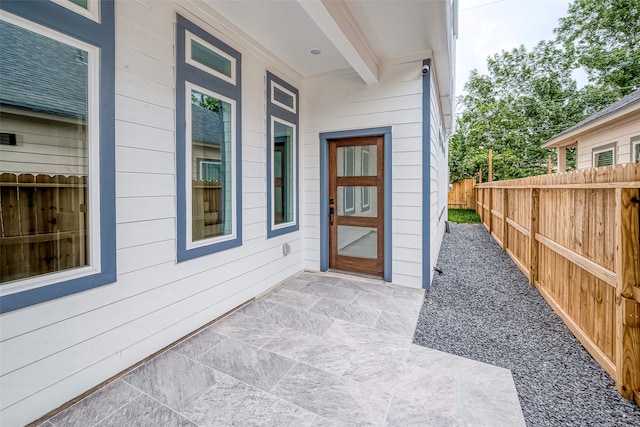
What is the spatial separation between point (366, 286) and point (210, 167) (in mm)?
2482

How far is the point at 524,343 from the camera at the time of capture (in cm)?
238

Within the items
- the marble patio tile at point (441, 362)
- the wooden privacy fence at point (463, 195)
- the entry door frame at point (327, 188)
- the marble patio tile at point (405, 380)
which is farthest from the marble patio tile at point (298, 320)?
the wooden privacy fence at point (463, 195)

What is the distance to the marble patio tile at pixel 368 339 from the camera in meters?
2.29

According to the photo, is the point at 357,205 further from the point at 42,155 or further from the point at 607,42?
the point at 607,42

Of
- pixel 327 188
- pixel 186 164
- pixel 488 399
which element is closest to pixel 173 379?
pixel 186 164

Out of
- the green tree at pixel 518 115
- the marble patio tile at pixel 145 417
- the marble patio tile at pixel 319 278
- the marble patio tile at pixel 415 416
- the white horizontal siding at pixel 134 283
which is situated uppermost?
the green tree at pixel 518 115

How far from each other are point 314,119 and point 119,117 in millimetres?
2746

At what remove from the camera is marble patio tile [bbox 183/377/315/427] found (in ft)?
5.19

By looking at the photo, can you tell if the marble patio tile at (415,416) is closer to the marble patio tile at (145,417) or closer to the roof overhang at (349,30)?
the marble patio tile at (145,417)

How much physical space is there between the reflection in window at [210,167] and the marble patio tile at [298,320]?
1.01m

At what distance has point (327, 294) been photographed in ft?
11.5

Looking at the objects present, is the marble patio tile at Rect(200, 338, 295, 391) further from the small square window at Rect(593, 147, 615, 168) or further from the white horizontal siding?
the small square window at Rect(593, 147, 615, 168)

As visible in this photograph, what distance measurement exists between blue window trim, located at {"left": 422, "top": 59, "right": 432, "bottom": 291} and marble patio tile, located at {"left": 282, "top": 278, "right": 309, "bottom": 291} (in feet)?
5.34

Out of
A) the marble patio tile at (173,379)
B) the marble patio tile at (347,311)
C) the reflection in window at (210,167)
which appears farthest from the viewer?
the marble patio tile at (347,311)
